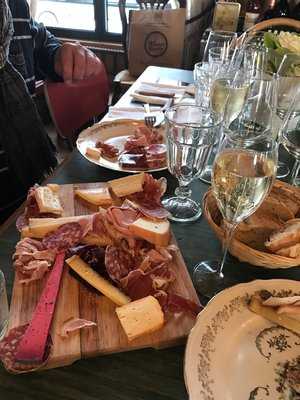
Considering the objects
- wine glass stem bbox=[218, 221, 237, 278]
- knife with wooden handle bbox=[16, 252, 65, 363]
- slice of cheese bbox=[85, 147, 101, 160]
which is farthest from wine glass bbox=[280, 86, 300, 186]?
knife with wooden handle bbox=[16, 252, 65, 363]

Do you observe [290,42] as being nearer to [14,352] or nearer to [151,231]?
[151,231]

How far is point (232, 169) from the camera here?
534mm

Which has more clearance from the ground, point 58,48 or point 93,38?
point 58,48

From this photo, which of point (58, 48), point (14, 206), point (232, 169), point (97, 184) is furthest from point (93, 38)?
point (232, 169)

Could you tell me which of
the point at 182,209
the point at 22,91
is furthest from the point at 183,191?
the point at 22,91

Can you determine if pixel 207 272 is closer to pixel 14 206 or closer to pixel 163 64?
pixel 14 206

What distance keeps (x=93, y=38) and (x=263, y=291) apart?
2967 millimetres

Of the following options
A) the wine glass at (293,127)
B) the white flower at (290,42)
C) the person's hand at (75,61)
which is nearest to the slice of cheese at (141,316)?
the wine glass at (293,127)

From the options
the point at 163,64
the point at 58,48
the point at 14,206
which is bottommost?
the point at 14,206

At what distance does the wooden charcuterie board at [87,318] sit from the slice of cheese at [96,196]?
176mm

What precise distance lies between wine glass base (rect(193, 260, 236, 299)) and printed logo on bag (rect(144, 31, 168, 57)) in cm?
168

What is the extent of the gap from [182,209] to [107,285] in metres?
0.28

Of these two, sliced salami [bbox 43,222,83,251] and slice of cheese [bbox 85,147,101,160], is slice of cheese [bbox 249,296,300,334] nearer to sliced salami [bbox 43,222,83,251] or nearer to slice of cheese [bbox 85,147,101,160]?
sliced salami [bbox 43,222,83,251]

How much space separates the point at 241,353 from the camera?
0.46 metres
